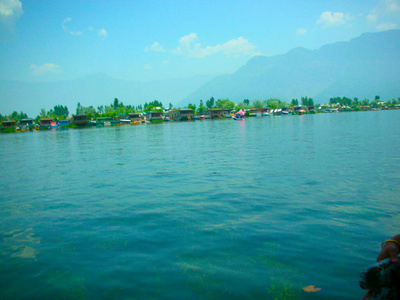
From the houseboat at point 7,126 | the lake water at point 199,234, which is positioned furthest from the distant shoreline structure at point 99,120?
the lake water at point 199,234

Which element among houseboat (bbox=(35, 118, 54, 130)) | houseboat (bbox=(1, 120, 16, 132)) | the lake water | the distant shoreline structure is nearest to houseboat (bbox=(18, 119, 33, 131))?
the distant shoreline structure

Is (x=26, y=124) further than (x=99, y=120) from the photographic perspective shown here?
No

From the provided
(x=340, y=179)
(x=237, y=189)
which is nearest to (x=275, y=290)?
(x=237, y=189)

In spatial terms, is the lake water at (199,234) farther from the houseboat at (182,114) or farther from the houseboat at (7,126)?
the houseboat at (182,114)

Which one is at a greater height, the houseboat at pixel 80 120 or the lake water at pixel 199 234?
the houseboat at pixel 80 120

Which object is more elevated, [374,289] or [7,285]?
[374,289]

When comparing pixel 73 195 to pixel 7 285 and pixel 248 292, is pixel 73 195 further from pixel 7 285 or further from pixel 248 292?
pixel 248 292

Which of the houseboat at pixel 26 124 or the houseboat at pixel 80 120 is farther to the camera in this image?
the houseboat at pixel 26 124

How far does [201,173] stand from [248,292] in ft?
35.1

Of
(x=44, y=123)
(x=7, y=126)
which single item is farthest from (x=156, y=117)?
(x=7, y=126)

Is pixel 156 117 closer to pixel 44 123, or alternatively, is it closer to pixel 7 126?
pixel 44 123

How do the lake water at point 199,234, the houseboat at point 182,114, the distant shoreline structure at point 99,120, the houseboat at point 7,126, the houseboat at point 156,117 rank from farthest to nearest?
the houseboat at point 182,114, the houseboat at point 156,117, the distant shoreline structure at point 99,120, the houseboat at point 7,126, the lake water at point 199,234

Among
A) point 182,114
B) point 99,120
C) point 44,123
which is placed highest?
point 182,114

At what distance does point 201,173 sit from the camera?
51.2 ft
